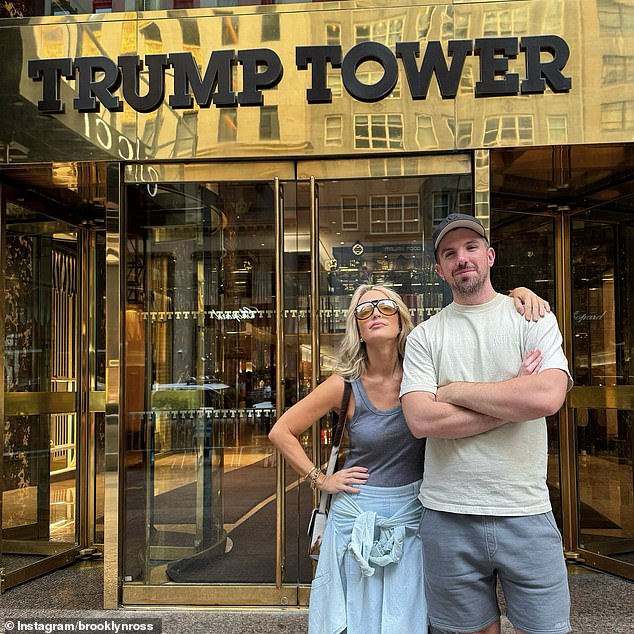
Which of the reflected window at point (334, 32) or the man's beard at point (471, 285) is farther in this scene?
the reflected window at point (334, 32)

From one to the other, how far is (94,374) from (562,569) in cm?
424

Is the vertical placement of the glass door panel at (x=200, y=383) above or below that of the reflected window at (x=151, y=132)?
below

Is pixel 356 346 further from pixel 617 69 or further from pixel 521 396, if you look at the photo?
pixel 617 69

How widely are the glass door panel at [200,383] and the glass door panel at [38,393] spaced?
3.59ft

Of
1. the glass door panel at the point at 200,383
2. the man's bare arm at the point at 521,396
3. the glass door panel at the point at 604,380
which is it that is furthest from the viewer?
the glass door panel at the point at 604,380

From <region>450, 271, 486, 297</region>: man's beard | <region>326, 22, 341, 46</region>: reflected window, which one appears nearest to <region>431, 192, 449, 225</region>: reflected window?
<region>326, 22, 341, 46</region>: reflected window

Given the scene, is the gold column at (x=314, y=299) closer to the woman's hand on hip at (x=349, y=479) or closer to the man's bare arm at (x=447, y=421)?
the woman's hand on hip at (x=349, y=479)

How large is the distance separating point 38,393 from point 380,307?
11.6 ft

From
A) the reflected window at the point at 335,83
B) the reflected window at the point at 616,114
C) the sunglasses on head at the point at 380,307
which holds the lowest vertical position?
the sunglasses on head at the point at 380,307

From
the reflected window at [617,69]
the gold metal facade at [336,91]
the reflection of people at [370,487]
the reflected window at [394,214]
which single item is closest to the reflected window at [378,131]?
the gold metal facade at [336,91]

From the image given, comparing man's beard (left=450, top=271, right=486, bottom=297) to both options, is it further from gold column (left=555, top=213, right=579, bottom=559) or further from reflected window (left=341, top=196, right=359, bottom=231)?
gold column (left=555, top=213, right=579, bottom=559)

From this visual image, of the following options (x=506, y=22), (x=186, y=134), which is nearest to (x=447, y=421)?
(x=186, y=134)

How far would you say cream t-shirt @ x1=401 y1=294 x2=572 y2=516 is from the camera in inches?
94.1

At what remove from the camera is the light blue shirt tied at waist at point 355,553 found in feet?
8.32
